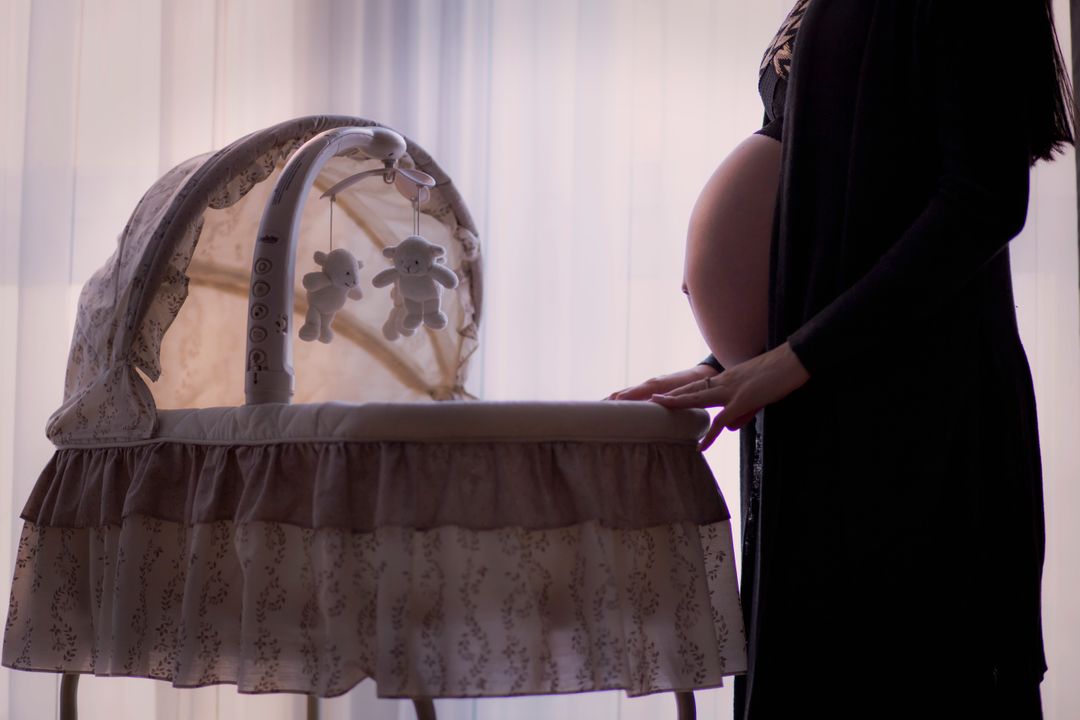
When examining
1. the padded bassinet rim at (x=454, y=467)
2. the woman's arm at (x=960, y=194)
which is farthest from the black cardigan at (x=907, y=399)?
the padded bassinet rim at (x=454, y=467)

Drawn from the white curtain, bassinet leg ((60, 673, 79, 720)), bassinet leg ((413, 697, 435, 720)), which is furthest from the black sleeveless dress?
the white curtain

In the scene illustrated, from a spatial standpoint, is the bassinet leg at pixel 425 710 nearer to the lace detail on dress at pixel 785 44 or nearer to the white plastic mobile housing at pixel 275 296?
the white plastic mobile housing at pixel 275 296

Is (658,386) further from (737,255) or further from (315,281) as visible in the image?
(315,281)

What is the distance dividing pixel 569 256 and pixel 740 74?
514 mm

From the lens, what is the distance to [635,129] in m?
1.96

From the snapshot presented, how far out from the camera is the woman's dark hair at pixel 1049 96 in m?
0.83

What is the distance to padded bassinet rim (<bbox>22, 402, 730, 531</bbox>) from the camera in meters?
0.84

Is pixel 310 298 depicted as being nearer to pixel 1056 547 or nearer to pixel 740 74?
pixel 740 74

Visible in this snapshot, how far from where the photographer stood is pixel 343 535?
84 cm

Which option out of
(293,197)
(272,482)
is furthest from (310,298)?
(272,482)

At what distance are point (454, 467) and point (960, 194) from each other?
1.57 feet

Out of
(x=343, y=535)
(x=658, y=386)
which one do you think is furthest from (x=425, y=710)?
(x=658, y=386)

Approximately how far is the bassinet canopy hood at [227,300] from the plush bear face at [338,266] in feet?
0.32

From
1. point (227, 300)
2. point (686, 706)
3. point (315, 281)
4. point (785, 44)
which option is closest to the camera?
point (686, 706)
